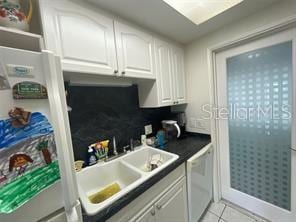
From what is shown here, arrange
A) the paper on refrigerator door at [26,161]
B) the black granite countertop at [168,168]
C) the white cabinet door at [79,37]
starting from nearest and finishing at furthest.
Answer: the paper on refrigerator door at [26,161], the black granite countertop at [168,168], the white cabinet door at [79,37]

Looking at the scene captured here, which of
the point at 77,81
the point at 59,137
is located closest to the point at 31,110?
the point at 59,137

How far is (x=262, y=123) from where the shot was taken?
1449 mm

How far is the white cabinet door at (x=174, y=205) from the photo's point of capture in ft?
3.58

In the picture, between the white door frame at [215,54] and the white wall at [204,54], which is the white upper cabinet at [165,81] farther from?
the white door frame at [215,54]

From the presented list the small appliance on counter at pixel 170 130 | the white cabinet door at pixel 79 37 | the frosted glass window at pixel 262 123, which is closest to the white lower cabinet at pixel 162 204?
the small appliance on counter at pixel 170 130

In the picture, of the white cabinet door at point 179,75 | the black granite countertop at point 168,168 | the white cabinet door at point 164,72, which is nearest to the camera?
the black granite countertop at point 168,168

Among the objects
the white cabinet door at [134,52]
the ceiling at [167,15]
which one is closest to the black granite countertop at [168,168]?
the white cabinet door at [134,52]

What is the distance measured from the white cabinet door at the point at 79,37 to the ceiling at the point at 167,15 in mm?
157

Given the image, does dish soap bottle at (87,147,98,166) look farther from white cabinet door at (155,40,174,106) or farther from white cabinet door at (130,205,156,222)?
white cabinet door at (155,40,174,106)

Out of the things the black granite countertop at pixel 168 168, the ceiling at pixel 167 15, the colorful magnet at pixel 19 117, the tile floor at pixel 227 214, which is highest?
the ceiling at pixel 167 15

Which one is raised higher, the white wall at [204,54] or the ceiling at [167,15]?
the ceiling at [167,15]

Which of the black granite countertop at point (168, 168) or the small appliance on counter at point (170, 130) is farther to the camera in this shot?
the small appliance on counter at point (170, 130)

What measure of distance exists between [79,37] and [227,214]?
2372 millimetres

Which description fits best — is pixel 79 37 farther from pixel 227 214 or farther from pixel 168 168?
pixel 227 214
